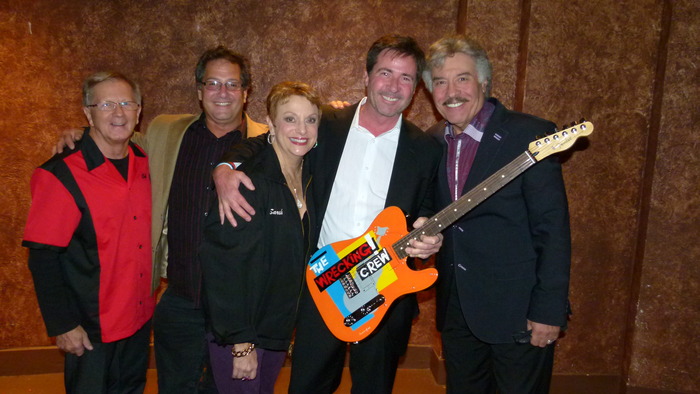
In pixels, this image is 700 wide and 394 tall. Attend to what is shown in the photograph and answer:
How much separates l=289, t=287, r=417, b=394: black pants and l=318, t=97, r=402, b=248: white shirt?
0.35m

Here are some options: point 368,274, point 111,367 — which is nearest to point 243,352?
point 368,274

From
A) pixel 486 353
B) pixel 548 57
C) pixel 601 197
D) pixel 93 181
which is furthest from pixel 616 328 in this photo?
pixel 93 181

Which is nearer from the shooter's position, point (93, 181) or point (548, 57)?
point (93, 181)

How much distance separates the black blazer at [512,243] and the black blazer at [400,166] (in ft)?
0.50

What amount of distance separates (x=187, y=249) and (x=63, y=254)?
0.51 meters

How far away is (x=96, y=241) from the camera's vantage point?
1976mm

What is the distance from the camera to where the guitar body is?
2021 mm

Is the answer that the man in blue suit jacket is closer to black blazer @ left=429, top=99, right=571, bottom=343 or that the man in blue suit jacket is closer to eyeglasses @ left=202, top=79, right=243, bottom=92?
black blazer @ left=429, top=99, right=571, bottom=343

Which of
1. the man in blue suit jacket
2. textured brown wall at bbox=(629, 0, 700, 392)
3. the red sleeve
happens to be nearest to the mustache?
the man in blue suit jacket

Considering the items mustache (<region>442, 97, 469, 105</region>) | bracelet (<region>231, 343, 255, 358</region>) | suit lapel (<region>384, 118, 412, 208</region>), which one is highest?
mustache (<region>442, 97, 469, 105</region>)

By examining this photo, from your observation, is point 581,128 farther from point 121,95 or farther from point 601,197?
point 121,95

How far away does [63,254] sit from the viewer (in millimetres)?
1960

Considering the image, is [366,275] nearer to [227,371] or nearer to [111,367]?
[227,371]

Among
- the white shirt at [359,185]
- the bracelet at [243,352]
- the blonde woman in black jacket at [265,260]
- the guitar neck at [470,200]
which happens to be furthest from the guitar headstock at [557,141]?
the bracelet at [243,352]
